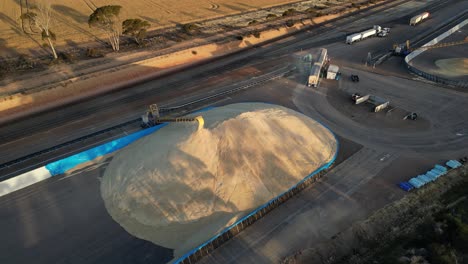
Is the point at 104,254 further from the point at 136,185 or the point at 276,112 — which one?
the point at 276,112

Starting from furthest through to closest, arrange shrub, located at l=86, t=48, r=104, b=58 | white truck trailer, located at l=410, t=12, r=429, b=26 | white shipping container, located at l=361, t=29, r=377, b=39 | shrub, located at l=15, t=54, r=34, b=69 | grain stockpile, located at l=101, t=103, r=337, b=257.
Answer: white truck trailer, located at l=410, t=12, r=429, b=26, white shipping container, located at l=361, t=29, r=377, b=39, shrub, located at l=86, t=48, r=104, b=58, shrub, located at l=15, t=54, r=34, b=69, grain stockpile, located at l=101, t=103, r=337, b=257

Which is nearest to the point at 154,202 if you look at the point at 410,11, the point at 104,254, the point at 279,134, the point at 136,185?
the point at 136,185

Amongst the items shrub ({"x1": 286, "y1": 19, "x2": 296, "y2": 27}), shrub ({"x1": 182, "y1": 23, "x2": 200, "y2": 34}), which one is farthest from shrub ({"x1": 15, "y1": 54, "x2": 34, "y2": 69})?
shrub ({"x1": 286, "y1": 19, "x2": 296, "y2": 27})

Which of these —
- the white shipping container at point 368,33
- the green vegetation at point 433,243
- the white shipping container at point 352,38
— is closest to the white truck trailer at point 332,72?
the white shipping container at point 352,38

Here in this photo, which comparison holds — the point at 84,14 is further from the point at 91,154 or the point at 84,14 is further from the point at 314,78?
the point at 314,78

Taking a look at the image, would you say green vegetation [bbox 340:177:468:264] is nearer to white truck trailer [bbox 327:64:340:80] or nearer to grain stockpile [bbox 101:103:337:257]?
grain stockpile [bbox 101:103:337:257]

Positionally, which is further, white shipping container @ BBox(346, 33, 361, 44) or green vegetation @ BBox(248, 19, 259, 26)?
green vegetation @ BBox(248, 19, 259, 26)

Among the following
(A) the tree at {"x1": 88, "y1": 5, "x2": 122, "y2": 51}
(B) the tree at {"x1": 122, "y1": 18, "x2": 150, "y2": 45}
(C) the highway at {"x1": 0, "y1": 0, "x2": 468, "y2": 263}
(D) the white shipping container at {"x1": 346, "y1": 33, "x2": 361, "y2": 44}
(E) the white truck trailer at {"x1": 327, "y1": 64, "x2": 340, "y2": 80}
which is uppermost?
(A) the tree at {"x1": 88, "y1": 5, "x2": 122, "y2": 51}

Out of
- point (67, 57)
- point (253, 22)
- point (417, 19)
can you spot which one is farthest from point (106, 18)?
point (417, 19)
